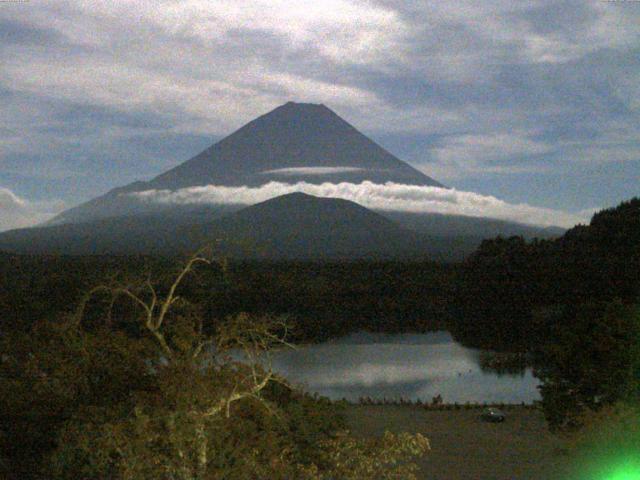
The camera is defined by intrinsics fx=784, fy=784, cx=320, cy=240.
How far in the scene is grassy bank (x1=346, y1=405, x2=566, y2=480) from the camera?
13.0m

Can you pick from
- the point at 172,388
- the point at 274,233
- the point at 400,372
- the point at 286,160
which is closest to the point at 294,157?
the point at 286,160

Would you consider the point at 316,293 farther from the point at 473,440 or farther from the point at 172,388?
the point at 172,388

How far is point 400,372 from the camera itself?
1184 inches

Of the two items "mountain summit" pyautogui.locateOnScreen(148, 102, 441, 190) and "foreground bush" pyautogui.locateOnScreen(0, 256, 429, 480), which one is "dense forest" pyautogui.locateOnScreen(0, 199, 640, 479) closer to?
"foreground bush" pyautogui.locateOnScreen(0, 256, 429, 480)

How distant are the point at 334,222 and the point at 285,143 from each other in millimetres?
52577

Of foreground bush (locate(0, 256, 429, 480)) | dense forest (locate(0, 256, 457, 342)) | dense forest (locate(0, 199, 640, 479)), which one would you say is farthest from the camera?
dense forest (locate(0, 256, 457, 342))

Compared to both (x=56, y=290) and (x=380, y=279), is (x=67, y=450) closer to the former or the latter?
(x=56, y=290)

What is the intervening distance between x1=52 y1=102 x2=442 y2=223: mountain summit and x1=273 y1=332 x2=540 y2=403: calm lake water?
12813 centimetres

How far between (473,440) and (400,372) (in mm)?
14852

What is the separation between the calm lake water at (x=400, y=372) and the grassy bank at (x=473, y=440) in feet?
14.1

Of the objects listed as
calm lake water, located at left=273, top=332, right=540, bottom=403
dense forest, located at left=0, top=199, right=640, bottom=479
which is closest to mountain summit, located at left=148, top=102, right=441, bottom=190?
calm lake water, located at left=273, top=332, right=540, bottom=403

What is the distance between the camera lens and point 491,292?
43.2m

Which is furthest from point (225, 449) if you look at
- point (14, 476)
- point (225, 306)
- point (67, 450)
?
point (225, 306)

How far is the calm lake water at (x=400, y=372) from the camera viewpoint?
81.6 feet
